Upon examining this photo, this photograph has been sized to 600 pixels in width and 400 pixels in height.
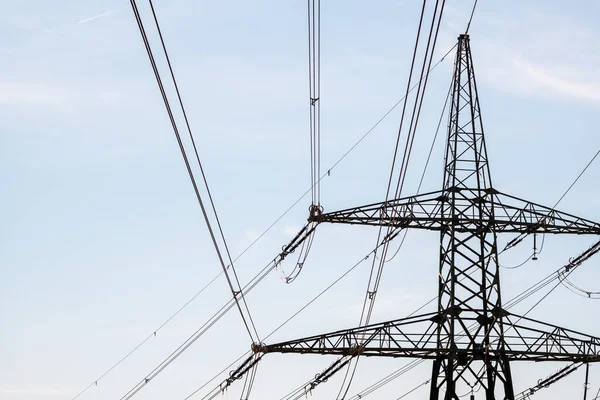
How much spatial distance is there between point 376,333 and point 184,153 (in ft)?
51.0

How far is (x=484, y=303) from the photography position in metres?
31.1

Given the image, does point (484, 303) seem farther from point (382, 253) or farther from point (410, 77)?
point (410, 77)

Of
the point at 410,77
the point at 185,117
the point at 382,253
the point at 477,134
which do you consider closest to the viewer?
the point at 185,117

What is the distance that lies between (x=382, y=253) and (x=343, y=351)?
12.1 feet

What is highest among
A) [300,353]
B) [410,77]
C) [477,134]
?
[477,134]

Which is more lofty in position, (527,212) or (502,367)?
(527,212)

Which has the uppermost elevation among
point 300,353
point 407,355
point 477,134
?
point 477,134

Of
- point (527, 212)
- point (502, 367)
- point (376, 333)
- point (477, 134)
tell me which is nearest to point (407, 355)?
point (376, 333)

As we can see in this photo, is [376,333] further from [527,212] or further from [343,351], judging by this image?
[527,212]

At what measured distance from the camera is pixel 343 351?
30391 mm

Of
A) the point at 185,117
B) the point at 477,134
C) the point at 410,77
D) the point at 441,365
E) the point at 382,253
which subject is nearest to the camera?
the point at 185,117

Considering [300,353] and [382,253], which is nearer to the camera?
[382,253]

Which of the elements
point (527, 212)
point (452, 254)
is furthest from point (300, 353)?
point (527, 212)

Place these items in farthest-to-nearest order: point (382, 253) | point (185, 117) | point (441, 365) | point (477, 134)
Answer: point (477, 134), point (441, 365), point (382, 253), point (185, 117)
